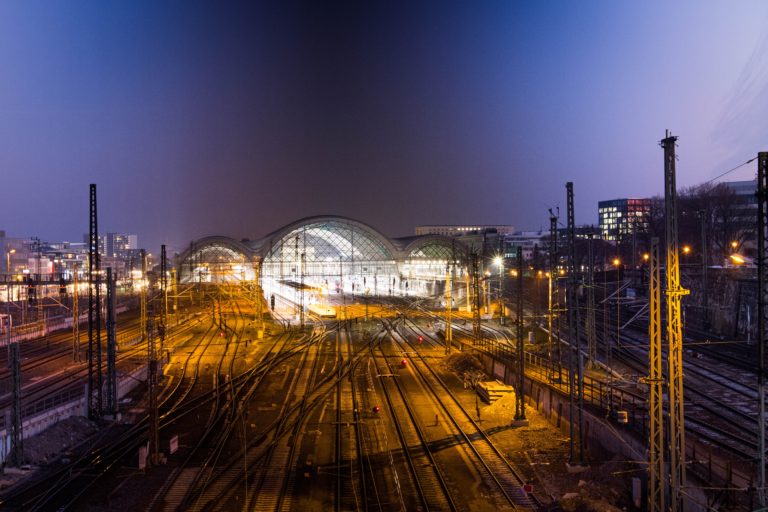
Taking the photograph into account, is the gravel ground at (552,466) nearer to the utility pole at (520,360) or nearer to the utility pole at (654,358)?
the utility pole at (520,360)

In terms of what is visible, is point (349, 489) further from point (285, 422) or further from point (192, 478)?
point (285, 422)

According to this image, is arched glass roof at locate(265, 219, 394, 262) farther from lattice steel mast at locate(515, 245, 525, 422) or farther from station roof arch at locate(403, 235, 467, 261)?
lattice steel mast at locate(515, 245, 525, 422)

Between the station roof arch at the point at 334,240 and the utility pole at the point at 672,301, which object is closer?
the utility pole at the point at 672,301

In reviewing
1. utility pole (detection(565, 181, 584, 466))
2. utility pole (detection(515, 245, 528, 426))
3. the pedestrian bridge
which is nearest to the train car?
the pedestrian bridge

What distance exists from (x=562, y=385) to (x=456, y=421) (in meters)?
3.88

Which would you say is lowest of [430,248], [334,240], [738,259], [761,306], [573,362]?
[573,362]

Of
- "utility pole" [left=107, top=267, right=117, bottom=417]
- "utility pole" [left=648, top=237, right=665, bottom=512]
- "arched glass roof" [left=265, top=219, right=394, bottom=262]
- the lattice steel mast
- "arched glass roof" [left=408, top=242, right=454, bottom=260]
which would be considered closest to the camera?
"utility pole" [left=648, top=237, right=665, bottom=512]

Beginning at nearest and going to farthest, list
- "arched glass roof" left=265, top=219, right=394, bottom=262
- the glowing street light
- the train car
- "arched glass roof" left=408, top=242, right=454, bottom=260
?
1. the glowing street light
2. the train car
3. "arched glass roof" left=265, top=219, right=394, bottom=262
4. "arched glass roof" left=408, top=242, right=454, bottom=260

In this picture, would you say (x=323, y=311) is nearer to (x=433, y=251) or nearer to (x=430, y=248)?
(x=430, y=248)

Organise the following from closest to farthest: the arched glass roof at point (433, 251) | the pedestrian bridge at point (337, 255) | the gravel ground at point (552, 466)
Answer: the gravel ground at point (552, 466) < the pedestrian bridge at point (337, 255) < the arched glass roof at point (433, 251)

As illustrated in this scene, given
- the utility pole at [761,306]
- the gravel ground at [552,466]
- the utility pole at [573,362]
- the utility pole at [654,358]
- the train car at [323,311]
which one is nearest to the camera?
the utility pole at [761,306]

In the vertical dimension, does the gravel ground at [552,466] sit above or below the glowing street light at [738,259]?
below

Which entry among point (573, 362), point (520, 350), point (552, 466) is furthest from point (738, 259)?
point (573, 362)

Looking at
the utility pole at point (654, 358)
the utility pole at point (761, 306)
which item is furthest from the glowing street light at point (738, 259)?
the utility pole at point (761, 306)
